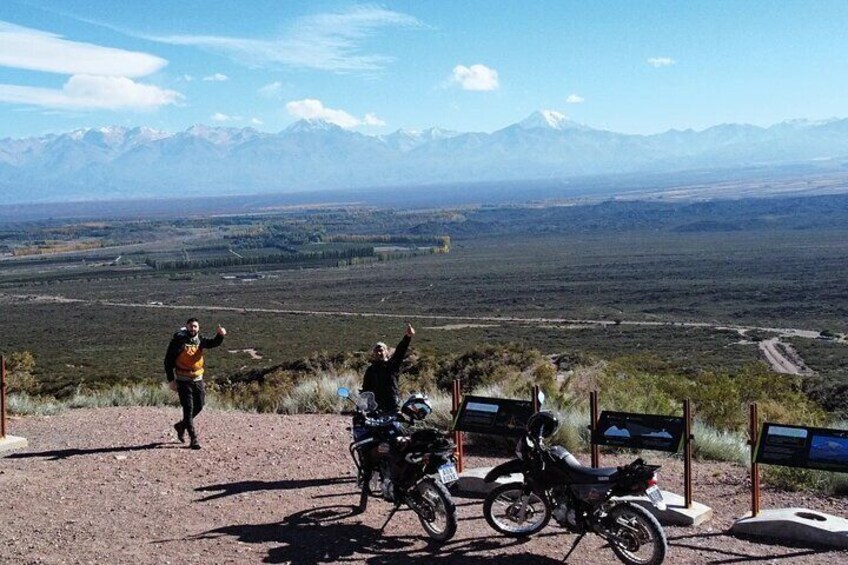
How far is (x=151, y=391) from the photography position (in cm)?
1543

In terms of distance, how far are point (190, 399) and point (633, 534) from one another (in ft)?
19.3

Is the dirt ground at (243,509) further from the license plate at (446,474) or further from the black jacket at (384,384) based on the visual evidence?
the black jacket at (384,384)

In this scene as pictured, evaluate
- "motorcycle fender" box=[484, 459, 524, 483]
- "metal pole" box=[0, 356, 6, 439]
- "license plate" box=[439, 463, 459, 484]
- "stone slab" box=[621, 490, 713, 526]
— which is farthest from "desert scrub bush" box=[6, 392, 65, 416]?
"stone slab" box=[621, 490, 713, 526]

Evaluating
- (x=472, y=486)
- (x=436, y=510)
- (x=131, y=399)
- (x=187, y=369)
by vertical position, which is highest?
A: (x=187, y=369)

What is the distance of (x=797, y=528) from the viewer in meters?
7.30

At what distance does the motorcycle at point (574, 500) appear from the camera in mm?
6660

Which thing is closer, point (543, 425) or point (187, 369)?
point (543, 425)

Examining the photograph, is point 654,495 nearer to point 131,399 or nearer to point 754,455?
point 754,455

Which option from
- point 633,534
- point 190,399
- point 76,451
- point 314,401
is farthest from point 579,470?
point 314,401

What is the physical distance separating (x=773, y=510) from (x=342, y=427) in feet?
19.4

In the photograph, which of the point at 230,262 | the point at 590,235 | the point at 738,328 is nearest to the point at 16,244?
the point at 230,262

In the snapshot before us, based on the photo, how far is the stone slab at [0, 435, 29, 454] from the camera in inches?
423

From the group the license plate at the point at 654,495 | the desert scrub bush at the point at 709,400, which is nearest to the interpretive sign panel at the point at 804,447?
the license plate at the point at 654,495

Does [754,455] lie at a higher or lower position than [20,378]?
higher
